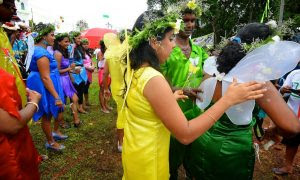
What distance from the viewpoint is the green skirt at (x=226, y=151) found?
204 centimetres

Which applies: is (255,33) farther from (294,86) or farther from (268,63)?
(294,86)

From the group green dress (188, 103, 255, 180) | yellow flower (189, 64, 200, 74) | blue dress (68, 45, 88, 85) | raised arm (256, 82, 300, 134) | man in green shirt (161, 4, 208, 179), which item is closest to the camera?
raised arm (256, 82, 300, 134)

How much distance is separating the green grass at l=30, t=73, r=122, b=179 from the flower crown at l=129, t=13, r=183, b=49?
2611 mm

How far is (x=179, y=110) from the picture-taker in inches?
65.9

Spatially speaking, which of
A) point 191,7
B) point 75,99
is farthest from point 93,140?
point 191,7

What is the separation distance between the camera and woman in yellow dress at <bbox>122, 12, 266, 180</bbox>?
65.6 inches

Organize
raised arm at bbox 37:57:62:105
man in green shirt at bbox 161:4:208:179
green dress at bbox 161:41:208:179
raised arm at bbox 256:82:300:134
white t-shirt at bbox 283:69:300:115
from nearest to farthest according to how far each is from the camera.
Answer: raised arm at bbox 256:82:300:134 → man in green shirt at bbox 161:4:208:179 → green dress at bbox 161:41:208:179 → white t-shirt at bbox 283:69:300:115 → raised arm at bbox 37:57:62:105

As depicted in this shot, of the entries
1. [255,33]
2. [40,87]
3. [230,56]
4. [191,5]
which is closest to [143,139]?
[230,56]

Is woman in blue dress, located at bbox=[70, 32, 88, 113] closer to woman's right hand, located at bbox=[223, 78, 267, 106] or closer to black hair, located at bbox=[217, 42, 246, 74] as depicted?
black hair, located at bbox=[217, 42, 246, 74]

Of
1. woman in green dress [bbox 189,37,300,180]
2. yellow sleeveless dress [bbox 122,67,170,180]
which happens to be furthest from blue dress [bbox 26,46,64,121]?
woman in green dress [bbox 189,37,300,180]

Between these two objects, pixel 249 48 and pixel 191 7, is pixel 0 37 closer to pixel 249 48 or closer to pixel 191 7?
pixel 249 48

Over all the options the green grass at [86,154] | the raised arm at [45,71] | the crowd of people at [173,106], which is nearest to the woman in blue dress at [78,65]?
the green grass at [86,154]

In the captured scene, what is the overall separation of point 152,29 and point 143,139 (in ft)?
2.59

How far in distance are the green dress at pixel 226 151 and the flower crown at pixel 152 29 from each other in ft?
2.57
